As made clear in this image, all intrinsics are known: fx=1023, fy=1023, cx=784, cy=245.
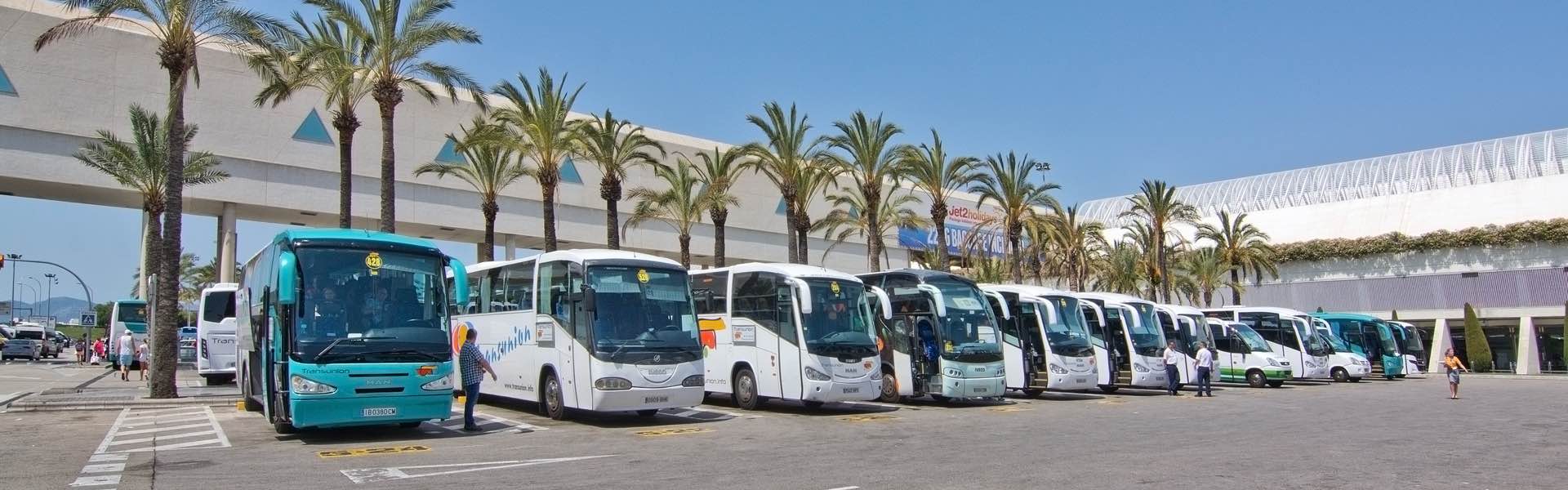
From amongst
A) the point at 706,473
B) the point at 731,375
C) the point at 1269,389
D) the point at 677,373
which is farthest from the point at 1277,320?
the point at 706,473

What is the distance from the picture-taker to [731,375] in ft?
66.5

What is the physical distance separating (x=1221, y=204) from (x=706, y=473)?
2812 inches

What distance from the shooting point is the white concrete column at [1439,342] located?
54938mm

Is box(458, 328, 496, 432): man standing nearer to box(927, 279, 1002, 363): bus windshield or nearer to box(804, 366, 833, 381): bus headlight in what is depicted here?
box(804, 366, 833, 381): bus headlight

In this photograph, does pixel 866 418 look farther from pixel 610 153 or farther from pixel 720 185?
pixel 720 185

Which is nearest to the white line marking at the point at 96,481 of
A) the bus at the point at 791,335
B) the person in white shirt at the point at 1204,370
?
the bus at the point at 791,335

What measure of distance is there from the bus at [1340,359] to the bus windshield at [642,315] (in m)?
28.7

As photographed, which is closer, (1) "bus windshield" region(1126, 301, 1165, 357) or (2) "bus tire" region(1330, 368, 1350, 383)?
(1) "bus windshield" region(1126, 301, 1165, 357)

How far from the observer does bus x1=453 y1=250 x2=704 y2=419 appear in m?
15.6

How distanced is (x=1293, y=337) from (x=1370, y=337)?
673 cm

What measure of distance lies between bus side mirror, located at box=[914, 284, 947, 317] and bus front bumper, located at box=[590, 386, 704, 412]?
611cm

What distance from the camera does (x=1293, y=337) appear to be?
35.4 meters

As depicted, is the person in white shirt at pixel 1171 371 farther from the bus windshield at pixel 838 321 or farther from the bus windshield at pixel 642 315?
the bus windshield at pixel 642 315

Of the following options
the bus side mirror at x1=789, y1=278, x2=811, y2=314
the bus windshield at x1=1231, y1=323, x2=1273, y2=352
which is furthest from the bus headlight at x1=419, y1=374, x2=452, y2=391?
the bus windshield at x1=1231, y1=323, x2=1273, y2=352
